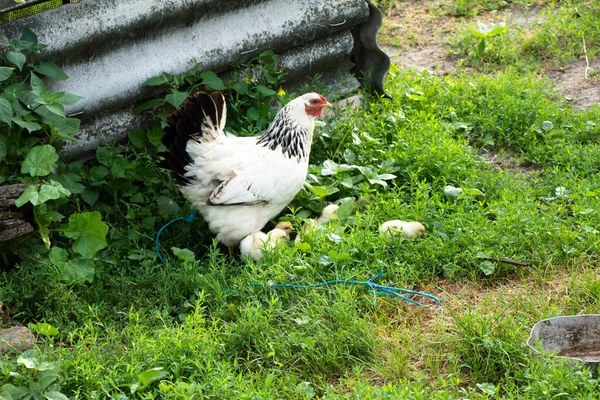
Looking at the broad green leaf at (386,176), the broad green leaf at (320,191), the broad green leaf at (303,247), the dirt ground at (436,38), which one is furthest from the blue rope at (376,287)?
the dirt ground at (436,38)

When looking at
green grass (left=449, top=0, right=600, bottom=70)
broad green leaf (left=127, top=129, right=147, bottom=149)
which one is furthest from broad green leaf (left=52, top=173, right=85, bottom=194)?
green grass (left=449, top=0, right=600, bottom=70)

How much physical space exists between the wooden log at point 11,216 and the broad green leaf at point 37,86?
587 mm

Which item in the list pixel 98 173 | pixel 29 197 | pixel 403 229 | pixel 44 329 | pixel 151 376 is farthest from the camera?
pixel 98 173

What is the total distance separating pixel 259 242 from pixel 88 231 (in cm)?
98

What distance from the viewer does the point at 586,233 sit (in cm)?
479

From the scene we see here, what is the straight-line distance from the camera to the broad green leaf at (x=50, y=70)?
4.86m

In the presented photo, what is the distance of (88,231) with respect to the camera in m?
4.65

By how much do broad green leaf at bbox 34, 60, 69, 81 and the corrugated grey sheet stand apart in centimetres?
13

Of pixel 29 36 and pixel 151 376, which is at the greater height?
pixel 29 36

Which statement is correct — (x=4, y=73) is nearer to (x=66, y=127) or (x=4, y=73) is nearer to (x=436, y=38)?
(x=66, y=127)

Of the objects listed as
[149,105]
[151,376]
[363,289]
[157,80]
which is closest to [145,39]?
[157,80]

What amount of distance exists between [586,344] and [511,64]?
3969mm

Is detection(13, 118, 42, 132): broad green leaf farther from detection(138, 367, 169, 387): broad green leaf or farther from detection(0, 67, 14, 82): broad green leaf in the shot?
detection(138, 367, 169, 387): broad green leaf

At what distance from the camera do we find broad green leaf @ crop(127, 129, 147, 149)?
5.42 m
